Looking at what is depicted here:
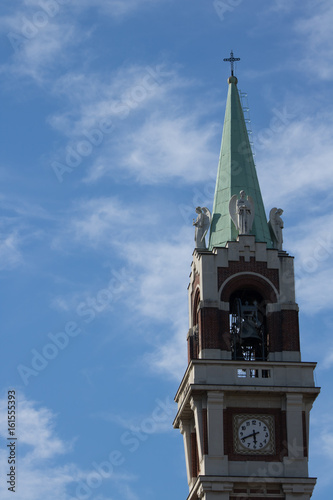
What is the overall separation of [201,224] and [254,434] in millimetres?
13810

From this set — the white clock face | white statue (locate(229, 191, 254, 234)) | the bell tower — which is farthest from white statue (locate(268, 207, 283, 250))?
the white clock face

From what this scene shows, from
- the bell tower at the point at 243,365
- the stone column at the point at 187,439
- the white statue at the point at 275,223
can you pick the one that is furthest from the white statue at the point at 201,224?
the stone column at the point at 187,439

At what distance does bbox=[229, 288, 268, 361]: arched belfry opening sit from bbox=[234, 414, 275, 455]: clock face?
4138 millimetres

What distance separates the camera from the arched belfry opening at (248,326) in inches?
3332

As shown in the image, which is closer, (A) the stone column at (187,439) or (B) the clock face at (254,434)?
(B) the clock face at (254,434)

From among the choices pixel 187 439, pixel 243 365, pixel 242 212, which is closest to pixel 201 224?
pixel 242 212

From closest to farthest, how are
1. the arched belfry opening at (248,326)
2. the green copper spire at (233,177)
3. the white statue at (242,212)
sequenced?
the arched belfry opening at (248,326) → the white statue at (242,212) → the green copper spire at (233,177)

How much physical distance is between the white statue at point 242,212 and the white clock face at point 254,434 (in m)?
11.8

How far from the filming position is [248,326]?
278ft

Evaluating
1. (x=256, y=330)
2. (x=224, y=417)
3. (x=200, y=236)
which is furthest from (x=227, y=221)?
(x=224, y=417)

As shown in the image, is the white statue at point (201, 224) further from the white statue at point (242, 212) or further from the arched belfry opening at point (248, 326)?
the arched belfry opening at point (248, 326)

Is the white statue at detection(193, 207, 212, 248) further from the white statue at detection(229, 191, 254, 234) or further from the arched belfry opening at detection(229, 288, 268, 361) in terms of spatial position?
the arched belfry opening at detection(229, 288, 268, 361)

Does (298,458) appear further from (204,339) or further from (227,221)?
(227,221)

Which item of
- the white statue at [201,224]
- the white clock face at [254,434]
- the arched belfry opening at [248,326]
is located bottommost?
the white clock face at [254,434]
